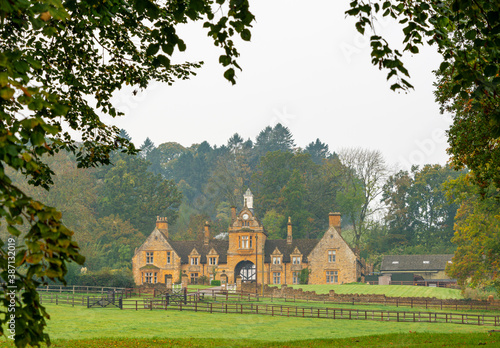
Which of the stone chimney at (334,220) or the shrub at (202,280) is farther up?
the stone chimney at (334,220)

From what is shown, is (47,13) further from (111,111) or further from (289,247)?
(289,247)

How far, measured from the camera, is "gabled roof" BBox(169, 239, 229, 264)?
73.2 metres

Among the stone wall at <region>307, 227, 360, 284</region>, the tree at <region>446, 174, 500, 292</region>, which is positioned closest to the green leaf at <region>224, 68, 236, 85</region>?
the tree at <region>446, 174, 500, 292</region>

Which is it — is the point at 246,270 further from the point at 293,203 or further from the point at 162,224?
the point at 293,203

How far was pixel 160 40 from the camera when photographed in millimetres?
6684

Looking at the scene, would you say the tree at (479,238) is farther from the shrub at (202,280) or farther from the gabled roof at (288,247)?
the shrub at (202,280)

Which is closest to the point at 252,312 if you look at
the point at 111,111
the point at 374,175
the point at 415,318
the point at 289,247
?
the point at 415,318

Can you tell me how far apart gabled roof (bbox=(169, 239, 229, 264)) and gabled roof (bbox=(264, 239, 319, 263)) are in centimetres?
570

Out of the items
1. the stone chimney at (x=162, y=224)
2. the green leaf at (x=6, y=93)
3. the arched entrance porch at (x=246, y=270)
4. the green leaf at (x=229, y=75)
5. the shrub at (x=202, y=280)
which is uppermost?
the stone chimney at (x=162, y=224)

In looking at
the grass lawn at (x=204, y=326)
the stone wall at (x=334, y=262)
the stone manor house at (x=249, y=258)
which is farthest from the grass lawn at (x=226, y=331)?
the stone wall at (x=334, y=262)

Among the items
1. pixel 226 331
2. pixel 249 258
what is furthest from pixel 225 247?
pixel 226 331

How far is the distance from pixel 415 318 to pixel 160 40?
34325 mm

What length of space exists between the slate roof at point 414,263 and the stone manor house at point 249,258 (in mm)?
3802

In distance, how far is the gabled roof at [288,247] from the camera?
71375mm
